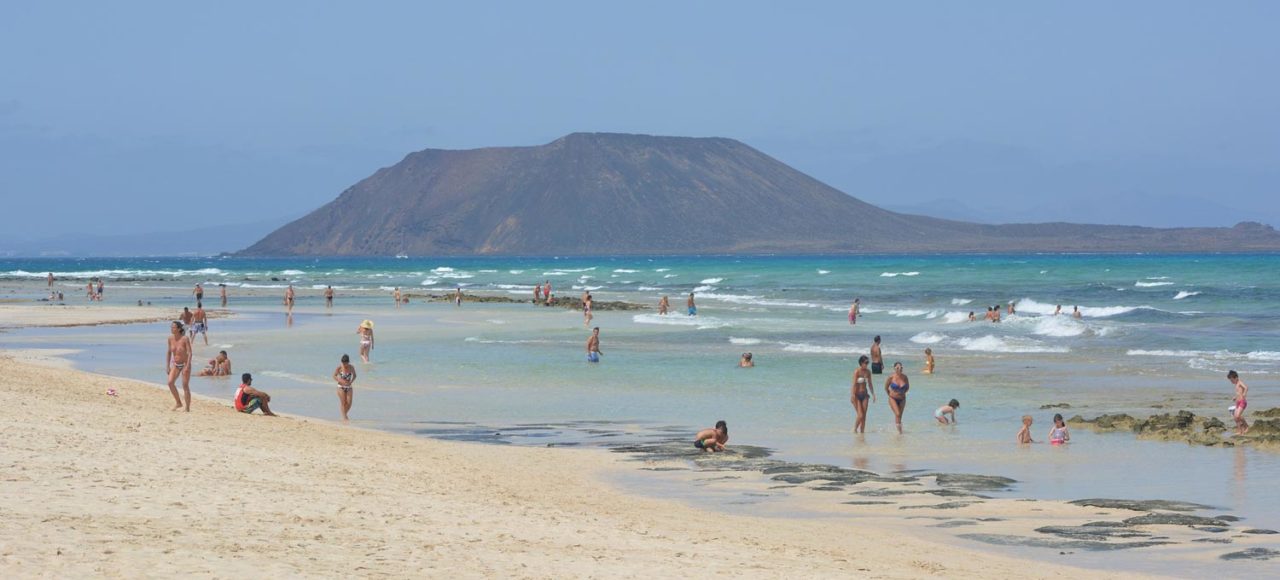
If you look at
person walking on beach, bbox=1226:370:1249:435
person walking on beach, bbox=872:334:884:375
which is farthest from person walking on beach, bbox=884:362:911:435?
person walking on beach, bbox=872:334:884:375

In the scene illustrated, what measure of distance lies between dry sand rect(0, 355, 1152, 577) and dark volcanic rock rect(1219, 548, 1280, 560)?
162cm

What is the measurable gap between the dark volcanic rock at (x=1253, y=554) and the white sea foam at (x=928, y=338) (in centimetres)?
2627

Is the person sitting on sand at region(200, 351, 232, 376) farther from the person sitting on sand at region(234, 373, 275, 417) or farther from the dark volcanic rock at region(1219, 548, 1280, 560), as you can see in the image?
the dark volcanic rock at region(1219, 548, 1280, 560)

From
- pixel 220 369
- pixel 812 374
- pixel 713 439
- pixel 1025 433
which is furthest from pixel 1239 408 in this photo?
pixel 220 369

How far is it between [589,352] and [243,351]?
8895 millimetres

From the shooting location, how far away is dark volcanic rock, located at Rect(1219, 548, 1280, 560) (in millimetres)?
10711

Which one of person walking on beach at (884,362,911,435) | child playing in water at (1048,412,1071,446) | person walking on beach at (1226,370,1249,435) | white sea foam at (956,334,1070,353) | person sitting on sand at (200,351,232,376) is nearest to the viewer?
child playing in water at (1048,412,1071,446)

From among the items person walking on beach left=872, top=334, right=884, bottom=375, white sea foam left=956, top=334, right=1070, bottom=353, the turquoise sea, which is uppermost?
person walking on beach left=872, top=334, right=884, bottom=375

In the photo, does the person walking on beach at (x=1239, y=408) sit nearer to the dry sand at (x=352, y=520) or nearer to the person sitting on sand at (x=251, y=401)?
the dry sand at (x=352, y=520)

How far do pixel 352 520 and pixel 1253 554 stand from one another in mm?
7104

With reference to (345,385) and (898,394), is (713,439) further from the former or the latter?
(345,385)

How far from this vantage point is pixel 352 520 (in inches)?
417

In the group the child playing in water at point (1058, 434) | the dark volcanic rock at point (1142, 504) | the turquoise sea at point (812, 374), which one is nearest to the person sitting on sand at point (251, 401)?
the turquoise sea at point (812, 374)

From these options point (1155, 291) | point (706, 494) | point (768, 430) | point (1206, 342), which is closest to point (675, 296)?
point (1155, 291)
